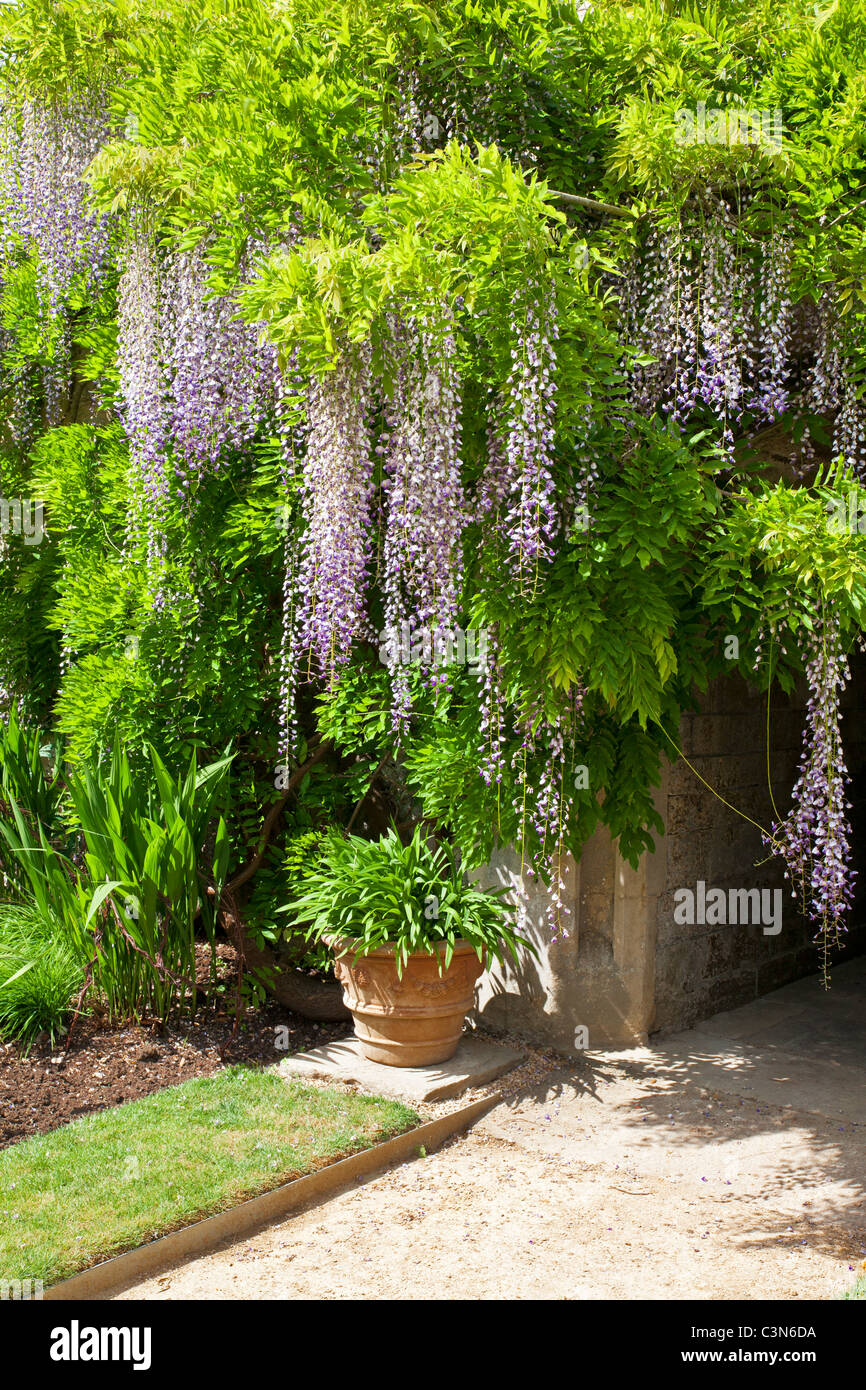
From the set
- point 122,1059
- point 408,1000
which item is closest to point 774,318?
point 408,1000

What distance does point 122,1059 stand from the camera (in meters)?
4.69

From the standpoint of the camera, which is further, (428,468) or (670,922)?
(670,922)

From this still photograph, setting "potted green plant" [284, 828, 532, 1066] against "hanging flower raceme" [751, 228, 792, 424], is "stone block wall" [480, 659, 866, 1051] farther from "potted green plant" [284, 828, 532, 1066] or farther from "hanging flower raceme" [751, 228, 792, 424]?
"hanging flower raceme" [751, 228, 792, 424]

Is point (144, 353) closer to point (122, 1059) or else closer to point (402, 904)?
point (402, 904)

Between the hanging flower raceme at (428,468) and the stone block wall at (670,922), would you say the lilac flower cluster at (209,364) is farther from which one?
the stone block wall at (670,922)

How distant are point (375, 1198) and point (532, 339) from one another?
2.81 m

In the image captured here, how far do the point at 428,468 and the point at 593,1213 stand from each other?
2468 millimetres

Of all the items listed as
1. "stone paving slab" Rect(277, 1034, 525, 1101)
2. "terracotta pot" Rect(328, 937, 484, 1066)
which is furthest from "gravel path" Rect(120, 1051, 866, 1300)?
"terracotta pot" Rect(328, 937, 484, 1066)

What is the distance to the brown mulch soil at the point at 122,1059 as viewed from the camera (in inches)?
170

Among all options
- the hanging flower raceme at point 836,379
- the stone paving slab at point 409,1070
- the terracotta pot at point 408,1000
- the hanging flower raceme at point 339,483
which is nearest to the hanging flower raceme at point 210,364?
the hanging flower raceme at point 339,483

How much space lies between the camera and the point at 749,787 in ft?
19.4

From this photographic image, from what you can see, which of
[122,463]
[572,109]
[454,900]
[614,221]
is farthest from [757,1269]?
[122,463]

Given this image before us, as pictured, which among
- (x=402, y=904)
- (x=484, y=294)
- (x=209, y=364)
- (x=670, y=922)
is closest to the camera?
(x=484, y=294)

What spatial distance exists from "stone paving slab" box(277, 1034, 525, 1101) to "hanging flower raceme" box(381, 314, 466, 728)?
1746mm
